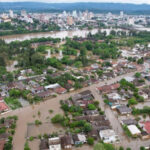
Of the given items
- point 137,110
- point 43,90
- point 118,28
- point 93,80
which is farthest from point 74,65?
A: point 118,28

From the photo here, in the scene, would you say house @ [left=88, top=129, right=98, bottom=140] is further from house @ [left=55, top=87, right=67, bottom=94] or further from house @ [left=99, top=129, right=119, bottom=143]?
house @ [left=55, top=87, right=67, bottom=94]

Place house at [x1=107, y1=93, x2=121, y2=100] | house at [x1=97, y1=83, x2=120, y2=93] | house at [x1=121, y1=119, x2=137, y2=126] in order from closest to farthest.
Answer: house at [x1=121, y1=119, x2=137, y2=126], house at [x1=107, y1=93, x2=121, y2=100], house at [x1=97, y1=83, x2=120, y2=93]

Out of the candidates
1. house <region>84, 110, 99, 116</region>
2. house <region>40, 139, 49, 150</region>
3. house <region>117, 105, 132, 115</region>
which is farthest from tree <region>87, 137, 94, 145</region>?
house <region>117, 105, 132, 115</region>

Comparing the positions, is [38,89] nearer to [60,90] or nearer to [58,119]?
[60,90]

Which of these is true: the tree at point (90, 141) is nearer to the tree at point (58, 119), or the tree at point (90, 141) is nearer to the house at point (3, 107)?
the tree at point (58, 119)

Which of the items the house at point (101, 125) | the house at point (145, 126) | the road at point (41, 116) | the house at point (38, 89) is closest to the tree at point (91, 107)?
the road at point (41, 116)

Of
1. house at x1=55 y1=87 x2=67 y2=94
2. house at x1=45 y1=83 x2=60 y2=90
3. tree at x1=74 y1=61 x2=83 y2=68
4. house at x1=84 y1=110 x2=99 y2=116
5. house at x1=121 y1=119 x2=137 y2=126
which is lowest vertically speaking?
house at x1=121 y1=119 x2=137 y2=126
